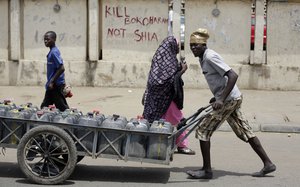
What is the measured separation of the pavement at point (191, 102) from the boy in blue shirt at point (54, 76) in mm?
2178

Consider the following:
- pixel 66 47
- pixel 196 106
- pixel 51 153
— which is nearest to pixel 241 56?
pixel 196 106

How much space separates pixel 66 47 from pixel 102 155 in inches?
286

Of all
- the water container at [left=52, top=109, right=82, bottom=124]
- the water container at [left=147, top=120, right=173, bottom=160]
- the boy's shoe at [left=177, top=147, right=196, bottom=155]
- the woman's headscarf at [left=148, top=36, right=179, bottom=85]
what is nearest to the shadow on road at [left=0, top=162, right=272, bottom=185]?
the water container at [left=147, top=120, right=173, bottom=160]

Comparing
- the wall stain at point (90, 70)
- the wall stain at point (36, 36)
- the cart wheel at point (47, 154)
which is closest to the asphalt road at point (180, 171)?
the cart wheel at point (47, 154)

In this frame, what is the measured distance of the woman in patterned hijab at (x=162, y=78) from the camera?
23.7ft

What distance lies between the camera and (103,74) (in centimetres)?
1298

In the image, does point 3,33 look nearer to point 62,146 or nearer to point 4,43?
point 4,43

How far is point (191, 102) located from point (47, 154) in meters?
5.86

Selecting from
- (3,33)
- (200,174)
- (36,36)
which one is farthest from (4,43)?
(200,174)

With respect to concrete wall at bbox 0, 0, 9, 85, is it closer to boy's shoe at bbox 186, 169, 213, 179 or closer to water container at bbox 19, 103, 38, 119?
water container at bbox 19, 103, 38, 119

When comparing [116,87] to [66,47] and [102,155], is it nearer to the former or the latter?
[66,47]

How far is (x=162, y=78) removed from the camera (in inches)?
285

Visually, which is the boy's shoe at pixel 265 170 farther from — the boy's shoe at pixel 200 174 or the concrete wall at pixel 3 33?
the concrete wall at pixel 3 33

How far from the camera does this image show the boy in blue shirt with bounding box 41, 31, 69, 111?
815cm
